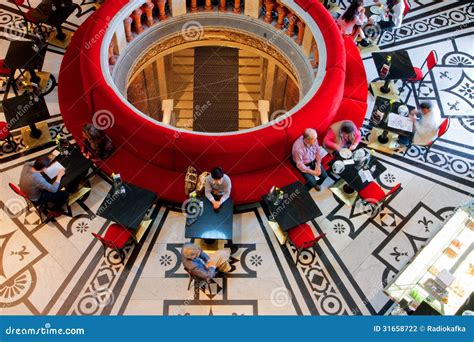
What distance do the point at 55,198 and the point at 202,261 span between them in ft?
7.66

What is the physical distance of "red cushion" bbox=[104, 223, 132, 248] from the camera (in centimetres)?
666

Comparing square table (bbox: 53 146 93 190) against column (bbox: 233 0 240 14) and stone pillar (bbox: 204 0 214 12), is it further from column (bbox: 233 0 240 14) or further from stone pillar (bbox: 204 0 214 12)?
column (bbox: 233 0 240 14)

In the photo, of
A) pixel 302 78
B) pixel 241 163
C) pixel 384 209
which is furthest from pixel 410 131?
pixel 241 163

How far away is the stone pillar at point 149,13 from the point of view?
861cm

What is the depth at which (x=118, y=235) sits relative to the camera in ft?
22.0

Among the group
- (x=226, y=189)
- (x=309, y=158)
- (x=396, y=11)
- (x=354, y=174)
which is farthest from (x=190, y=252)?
(x=396, y=11)

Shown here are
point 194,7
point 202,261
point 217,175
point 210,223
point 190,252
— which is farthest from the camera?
point 194,7

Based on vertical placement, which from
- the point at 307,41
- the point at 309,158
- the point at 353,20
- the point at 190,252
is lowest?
the point at 190,252

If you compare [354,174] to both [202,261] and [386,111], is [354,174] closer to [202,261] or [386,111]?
[386,111]

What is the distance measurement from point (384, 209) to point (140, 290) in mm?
3667

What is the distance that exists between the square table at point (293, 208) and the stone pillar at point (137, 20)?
392 centimetres

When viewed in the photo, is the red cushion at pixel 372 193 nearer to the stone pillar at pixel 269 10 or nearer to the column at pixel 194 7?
the stone pillar at pixel 269 10

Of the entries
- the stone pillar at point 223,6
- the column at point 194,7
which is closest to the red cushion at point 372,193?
the stone pillar at point 223,6

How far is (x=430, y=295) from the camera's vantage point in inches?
235
